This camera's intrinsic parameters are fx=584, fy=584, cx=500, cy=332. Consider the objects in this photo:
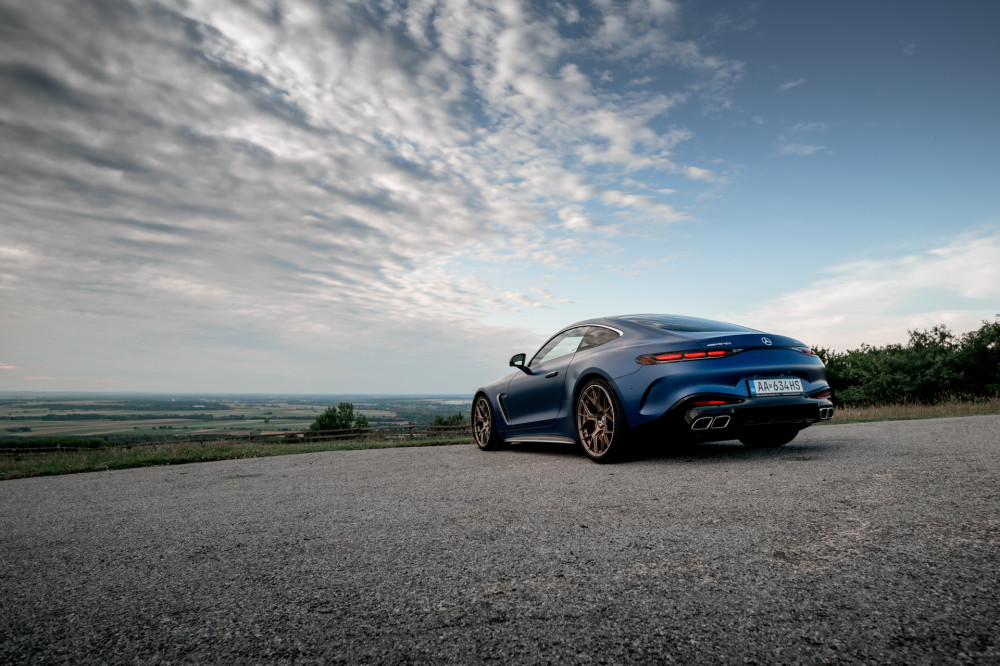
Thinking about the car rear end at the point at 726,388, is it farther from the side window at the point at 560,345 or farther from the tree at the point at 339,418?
the tree at the point at 339,418

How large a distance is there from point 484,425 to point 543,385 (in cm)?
175

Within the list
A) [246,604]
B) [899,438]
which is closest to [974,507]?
[246,604]

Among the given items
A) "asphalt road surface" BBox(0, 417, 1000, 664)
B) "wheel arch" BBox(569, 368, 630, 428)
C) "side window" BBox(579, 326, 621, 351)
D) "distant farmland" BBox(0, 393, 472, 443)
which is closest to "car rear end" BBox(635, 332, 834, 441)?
"wheel arch" BBox(569, 368, 630, 428)

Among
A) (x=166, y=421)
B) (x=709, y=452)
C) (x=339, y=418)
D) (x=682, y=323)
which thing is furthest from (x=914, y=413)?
(x=166, y=421)

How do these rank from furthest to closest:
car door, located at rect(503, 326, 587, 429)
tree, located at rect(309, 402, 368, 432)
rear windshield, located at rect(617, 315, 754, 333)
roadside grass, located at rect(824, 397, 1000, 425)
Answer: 1. tree, located at rect(309, 402, 368, 432)
2. roadside grass, located at rect(824, 397, 1000, 425)
3. car door, located at rect(503, 326, 587, 429)
4. rear windshield, located at rect(617, 315, 754, 333)

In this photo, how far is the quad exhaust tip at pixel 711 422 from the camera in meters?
4.84

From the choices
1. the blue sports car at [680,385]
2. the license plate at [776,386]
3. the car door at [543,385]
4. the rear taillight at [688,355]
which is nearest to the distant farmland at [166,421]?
the car door at [543,385]

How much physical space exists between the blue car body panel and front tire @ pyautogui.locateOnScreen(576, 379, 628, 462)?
0.27 feet

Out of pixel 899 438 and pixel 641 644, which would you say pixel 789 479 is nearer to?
pixel 641 644

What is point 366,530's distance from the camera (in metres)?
3.19

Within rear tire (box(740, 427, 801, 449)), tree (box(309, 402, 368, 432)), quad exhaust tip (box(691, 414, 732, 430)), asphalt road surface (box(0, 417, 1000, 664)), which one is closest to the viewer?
asphalt road surface (box(0, 417, 1000, 664))

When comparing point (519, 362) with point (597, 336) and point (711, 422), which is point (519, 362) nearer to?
point (597, 336)

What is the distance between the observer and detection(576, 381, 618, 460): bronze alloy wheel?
17.7 feet

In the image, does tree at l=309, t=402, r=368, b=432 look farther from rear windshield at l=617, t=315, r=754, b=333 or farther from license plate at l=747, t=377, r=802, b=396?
license plate at l=747, t=377, r=802, b=396
